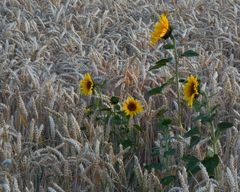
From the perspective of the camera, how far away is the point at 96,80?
3381 millimetres

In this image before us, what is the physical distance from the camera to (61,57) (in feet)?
12.2

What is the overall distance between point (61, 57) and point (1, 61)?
0.36m

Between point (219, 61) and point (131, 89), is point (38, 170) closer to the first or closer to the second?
point (131, 89)

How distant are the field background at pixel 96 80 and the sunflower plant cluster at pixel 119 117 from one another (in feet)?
0.13

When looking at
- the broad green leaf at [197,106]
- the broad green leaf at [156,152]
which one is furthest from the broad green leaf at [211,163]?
the broad green leaf at [156,152]

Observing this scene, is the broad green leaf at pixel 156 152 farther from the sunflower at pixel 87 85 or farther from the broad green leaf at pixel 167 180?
the sunflower at pixel 87 85

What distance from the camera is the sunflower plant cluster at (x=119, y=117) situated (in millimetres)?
2629

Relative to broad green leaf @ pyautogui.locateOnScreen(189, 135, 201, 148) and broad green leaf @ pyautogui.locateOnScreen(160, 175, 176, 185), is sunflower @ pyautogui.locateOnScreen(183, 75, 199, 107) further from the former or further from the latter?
broad green leaf @ pyautogui.locateOnScreen(160, 175, 176, 185)

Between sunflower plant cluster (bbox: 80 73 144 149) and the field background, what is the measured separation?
39 millimetres

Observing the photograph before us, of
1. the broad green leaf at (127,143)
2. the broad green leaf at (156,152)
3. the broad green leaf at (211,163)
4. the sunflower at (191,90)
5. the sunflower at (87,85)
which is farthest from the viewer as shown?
the sunflower at (87,85)

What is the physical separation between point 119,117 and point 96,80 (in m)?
0.73

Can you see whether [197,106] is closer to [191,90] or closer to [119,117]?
[191,90]

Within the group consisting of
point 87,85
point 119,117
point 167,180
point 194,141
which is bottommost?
point 167,180

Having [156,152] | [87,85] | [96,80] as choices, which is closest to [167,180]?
[156,152]
